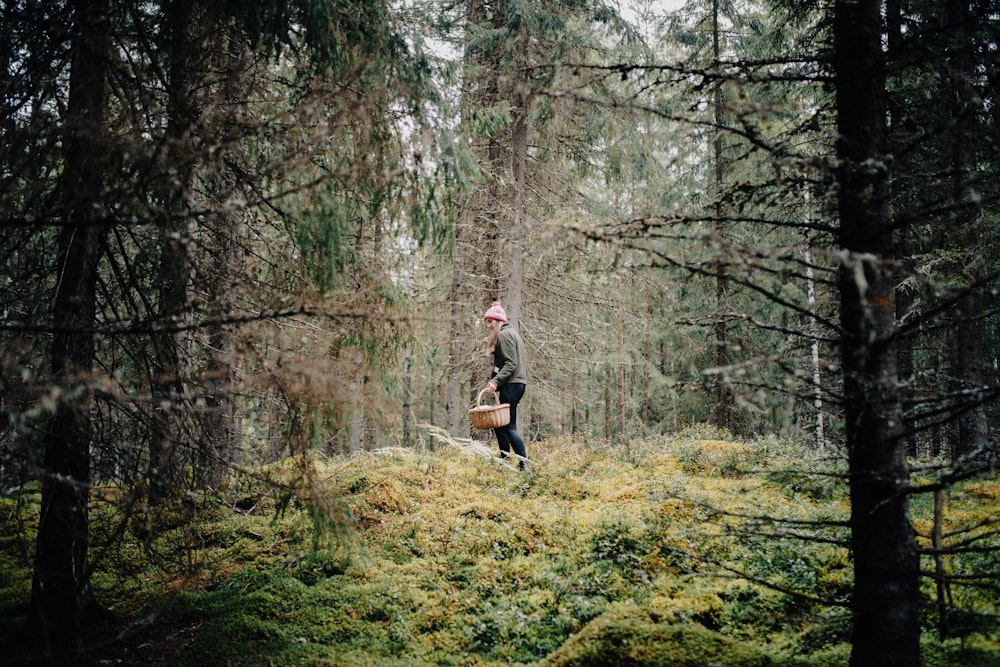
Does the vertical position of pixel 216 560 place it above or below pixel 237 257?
below

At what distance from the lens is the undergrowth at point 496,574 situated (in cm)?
395

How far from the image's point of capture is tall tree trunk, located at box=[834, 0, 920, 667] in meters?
3.17

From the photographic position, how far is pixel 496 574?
18.1 ft

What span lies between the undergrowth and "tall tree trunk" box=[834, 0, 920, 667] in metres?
0.19

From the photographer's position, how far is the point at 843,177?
3328 mm

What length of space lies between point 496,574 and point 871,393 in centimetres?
372

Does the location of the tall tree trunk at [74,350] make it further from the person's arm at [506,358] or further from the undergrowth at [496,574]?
the person's arm at [506,358]

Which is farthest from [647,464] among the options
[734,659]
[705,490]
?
[734,659]

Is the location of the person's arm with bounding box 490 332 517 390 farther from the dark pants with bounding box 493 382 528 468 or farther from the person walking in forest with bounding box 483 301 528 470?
the dark pants with bounding box 493 382 528 468

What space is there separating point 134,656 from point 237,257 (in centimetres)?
343

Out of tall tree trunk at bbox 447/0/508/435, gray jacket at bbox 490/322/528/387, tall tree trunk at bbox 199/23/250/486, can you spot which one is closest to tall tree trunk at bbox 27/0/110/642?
tall tree trunk at bbox 199/23/250/486

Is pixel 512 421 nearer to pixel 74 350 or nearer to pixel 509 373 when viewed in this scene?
pixel 509 373

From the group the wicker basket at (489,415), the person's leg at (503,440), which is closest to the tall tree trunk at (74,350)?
the wicker basket at (489,415)

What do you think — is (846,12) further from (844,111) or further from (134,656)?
(134,656)
